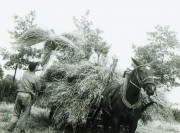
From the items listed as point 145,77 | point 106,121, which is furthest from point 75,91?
point 145,77

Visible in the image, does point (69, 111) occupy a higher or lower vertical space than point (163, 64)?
lower

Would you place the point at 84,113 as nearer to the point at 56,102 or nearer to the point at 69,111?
the point at 69,111

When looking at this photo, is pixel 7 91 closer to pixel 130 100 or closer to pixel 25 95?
pixel 25 95

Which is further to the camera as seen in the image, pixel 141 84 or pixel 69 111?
pixel 69 111

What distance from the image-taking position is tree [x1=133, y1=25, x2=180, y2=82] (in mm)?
31034

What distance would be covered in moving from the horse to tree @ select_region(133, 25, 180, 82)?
2512 centimetres

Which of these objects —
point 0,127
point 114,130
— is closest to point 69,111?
point 114,130

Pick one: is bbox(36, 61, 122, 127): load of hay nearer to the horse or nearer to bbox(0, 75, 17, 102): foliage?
the horse

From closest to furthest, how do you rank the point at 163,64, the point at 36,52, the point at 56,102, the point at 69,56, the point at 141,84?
the point at 141,84 → the point at 56,102 → the point at 69,56 → the point at 36,52 → the point at 163,64

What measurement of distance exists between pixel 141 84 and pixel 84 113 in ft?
6.16

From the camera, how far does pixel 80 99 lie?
7.00 m

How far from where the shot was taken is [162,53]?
107 feet

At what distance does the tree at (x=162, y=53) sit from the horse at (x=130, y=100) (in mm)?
25124

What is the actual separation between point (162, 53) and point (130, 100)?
27.8 metres
